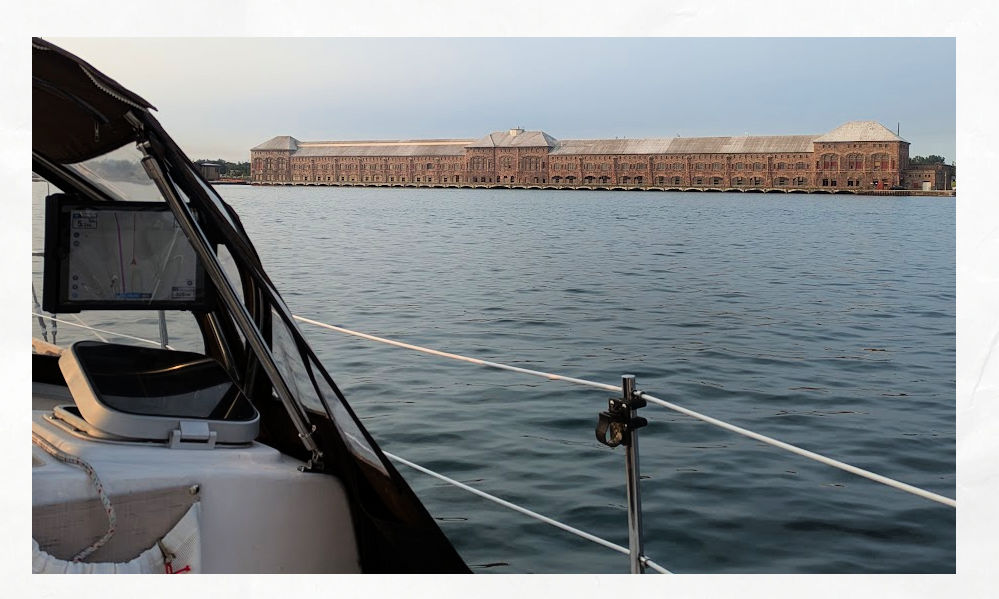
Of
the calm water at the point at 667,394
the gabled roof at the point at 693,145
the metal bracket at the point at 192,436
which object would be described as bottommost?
the calm water at the point at 667,394

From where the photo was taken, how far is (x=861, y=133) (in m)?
88.2

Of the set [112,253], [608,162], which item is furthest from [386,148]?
[112,253]

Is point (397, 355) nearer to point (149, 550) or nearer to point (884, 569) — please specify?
point (884, 569)

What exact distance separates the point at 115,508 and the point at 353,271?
17746mm

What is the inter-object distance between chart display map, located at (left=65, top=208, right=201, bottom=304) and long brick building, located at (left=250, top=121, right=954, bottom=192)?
85.0m

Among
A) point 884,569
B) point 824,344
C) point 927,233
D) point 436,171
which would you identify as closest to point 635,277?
point 824,344

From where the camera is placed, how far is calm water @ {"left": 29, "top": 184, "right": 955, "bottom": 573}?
4.96 meters

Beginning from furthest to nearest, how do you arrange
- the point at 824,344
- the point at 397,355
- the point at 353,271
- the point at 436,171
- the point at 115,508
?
the point at 436,171 < the point at 353,271 < the point at 824,344 < the point at 397,355 < the point at 115,508

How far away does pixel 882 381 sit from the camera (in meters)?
9.77

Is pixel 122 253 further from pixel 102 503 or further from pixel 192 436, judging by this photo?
pixel 102 503

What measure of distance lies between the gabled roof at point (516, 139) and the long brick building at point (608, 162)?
0.32ft

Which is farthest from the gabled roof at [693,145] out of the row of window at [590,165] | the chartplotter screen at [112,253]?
the chartplotter screen at [112,253]

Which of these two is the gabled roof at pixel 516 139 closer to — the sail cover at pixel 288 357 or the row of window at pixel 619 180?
the row of window at pixel 619 180

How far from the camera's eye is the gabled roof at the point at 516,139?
98750 millimetres
